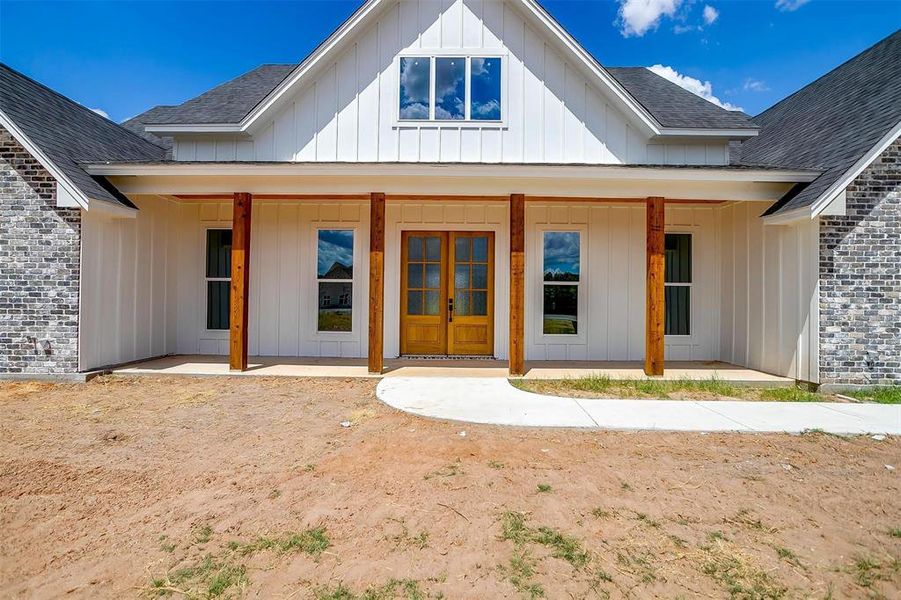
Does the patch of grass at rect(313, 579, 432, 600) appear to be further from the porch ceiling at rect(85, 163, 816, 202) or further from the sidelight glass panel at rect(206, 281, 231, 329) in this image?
the sidelight glass panel at rect(206, 281, 231, 329)

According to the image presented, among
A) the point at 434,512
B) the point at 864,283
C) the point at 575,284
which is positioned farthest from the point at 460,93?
the point at 434,512

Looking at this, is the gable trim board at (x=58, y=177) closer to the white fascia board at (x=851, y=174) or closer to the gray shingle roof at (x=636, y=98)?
the gray shingle roof at (x=636, y=98)

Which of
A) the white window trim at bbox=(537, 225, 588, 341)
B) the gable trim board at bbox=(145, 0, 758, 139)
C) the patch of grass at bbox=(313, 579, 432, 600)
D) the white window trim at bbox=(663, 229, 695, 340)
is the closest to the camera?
the patch of grass at bbox=(313, 579, 432, 600)

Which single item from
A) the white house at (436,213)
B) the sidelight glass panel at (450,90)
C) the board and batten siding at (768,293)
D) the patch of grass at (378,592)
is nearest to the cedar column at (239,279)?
the white house at (436,213)

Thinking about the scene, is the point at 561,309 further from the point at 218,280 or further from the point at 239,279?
the point at 218,280

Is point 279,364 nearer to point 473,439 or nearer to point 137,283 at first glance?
point 137,283

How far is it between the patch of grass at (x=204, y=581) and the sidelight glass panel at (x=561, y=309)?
769 centimetres

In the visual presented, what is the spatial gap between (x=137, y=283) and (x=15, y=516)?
6121 millimetres

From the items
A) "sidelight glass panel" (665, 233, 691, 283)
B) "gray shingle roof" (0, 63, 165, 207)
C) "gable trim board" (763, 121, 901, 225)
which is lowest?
"sidelight glass panel" (665, 233, 691, 283)

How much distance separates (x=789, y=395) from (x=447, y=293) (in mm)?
5824

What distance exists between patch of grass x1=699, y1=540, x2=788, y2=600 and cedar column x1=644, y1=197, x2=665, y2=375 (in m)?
5.15

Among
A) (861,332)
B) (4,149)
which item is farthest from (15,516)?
(861,332)

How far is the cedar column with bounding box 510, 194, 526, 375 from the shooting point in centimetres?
772

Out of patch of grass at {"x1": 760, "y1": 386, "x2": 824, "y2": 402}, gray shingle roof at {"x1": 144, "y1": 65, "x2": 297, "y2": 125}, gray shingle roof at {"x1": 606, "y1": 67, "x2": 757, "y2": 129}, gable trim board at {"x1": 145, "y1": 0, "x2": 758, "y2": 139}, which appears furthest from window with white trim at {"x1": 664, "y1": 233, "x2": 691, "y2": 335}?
gray shingle roof at {"x1": 144, "y1": 65, "x2": 297, "y2": 125}
